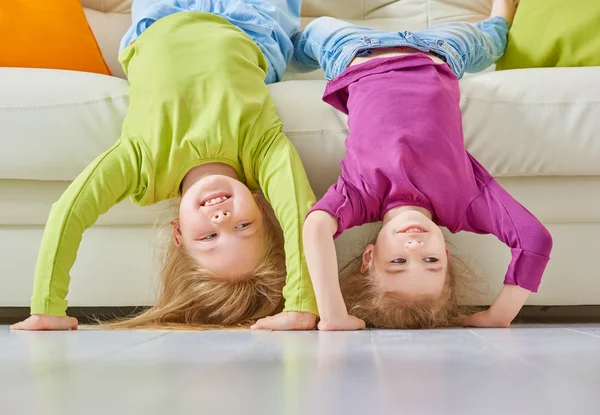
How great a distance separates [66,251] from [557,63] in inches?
47.8

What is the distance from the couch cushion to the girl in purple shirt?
0.06m

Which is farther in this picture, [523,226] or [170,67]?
[170,67]

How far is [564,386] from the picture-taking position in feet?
1.94

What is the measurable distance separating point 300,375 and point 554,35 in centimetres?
136

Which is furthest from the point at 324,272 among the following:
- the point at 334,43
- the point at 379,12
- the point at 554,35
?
the point at 379,12

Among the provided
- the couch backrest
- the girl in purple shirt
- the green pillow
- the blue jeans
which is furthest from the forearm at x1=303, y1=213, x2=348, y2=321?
the couch backrest

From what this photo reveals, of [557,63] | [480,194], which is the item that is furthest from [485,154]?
[557,63]

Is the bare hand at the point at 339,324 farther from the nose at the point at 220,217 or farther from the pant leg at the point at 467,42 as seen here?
the pant leg at the point at 467,42

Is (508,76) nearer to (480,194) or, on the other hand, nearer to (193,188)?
(480,194)

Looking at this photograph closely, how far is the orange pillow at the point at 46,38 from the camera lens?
1723 mm

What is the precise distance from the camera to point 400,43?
1.57 m

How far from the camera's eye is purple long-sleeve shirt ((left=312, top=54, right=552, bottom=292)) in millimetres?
1282

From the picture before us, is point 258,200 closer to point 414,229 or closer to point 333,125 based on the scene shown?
point 333,125

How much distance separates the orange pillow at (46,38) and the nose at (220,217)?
725 millimetres
